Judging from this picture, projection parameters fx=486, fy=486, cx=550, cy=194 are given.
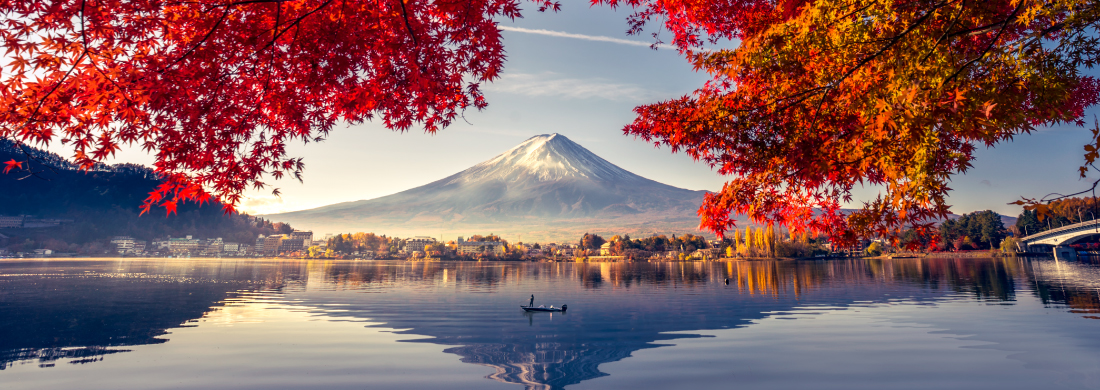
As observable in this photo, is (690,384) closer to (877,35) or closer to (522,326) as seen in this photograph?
(877,35)

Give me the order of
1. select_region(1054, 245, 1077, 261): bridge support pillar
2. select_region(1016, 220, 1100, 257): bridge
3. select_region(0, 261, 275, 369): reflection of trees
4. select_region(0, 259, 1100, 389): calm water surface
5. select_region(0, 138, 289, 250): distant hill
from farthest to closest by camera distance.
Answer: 1. select_region(0, 138, 289, 250): distant hill
2. select_region(1054, 245, 1077, 261): bridge support pillar
3. select_region(1016, 220, 1100, 257): bridge
4. select_region(0, 261, 275, 369): reflection of trees
5. select_region(0, 259, 1100, 389): calm water surface

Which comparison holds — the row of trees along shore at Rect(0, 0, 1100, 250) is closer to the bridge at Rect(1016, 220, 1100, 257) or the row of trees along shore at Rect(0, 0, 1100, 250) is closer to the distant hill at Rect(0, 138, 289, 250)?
the bridge at Rect(1016, 220, 1100, 257)

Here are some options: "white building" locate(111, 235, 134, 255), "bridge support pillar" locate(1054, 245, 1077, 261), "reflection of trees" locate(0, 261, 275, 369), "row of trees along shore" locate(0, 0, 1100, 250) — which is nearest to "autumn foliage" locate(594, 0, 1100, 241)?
"row of trees along shore" locate(0, 0, 1100, 250)

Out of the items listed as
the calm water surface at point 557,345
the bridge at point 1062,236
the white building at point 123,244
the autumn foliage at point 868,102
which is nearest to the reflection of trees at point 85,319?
the calm water surface at point 557,345

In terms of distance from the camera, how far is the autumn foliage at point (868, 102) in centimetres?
466

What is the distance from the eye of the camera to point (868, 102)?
484 centimetres

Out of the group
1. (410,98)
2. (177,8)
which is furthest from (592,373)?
(177,8)

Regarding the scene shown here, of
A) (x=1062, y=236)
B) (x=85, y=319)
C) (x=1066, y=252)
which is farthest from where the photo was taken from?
(x=1066, y=252)

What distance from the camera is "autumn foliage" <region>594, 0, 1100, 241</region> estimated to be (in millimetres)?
4656

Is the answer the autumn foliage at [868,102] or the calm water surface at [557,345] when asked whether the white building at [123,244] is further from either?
the autumn foliage at [868,102]

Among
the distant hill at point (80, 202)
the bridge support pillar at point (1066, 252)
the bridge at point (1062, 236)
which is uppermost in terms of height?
the distant hill at point (80, 202)

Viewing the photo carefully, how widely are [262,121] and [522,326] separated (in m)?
15.8

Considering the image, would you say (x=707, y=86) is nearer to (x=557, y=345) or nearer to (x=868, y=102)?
(x=868, y=102)

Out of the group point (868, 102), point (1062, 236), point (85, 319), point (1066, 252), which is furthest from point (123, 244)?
point (1066, 252)
